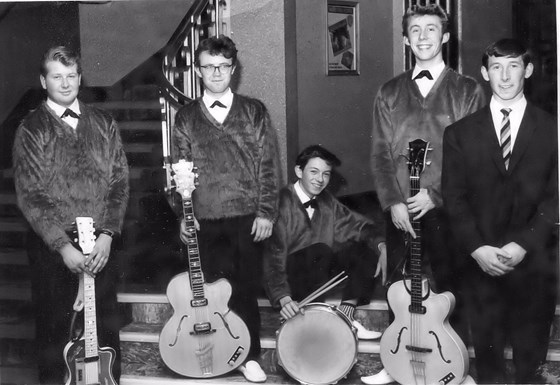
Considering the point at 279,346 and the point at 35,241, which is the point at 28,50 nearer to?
the point at 35,241

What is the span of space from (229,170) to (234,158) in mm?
73

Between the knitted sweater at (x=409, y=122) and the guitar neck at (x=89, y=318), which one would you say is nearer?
the knitted sweater at (x=409, y=122)

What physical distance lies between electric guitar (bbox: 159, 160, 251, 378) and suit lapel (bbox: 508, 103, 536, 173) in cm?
171

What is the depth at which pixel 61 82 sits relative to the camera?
5328 millimetres

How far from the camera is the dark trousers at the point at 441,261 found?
5.03m

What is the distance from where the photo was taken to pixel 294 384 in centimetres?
525

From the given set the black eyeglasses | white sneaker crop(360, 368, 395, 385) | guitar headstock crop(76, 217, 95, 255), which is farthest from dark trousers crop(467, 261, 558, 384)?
guitar headstock crop(76, 217, 95, 255)

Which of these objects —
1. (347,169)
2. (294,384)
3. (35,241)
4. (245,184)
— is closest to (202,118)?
(245,184)

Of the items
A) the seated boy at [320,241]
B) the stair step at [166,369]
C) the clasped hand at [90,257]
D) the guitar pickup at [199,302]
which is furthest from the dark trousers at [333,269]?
the clasped hand at [90,257]

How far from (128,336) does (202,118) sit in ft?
4.49

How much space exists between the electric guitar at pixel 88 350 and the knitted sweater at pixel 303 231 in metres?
1.00

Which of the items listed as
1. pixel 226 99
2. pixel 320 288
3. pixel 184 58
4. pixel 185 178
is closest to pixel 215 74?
pixel 226 99

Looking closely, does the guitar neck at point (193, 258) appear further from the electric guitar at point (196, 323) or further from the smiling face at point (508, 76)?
the smiling face at point (508, 76)

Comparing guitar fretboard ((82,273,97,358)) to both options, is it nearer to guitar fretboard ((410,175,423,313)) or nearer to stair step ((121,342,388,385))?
stair step ((121,342,388,385))
